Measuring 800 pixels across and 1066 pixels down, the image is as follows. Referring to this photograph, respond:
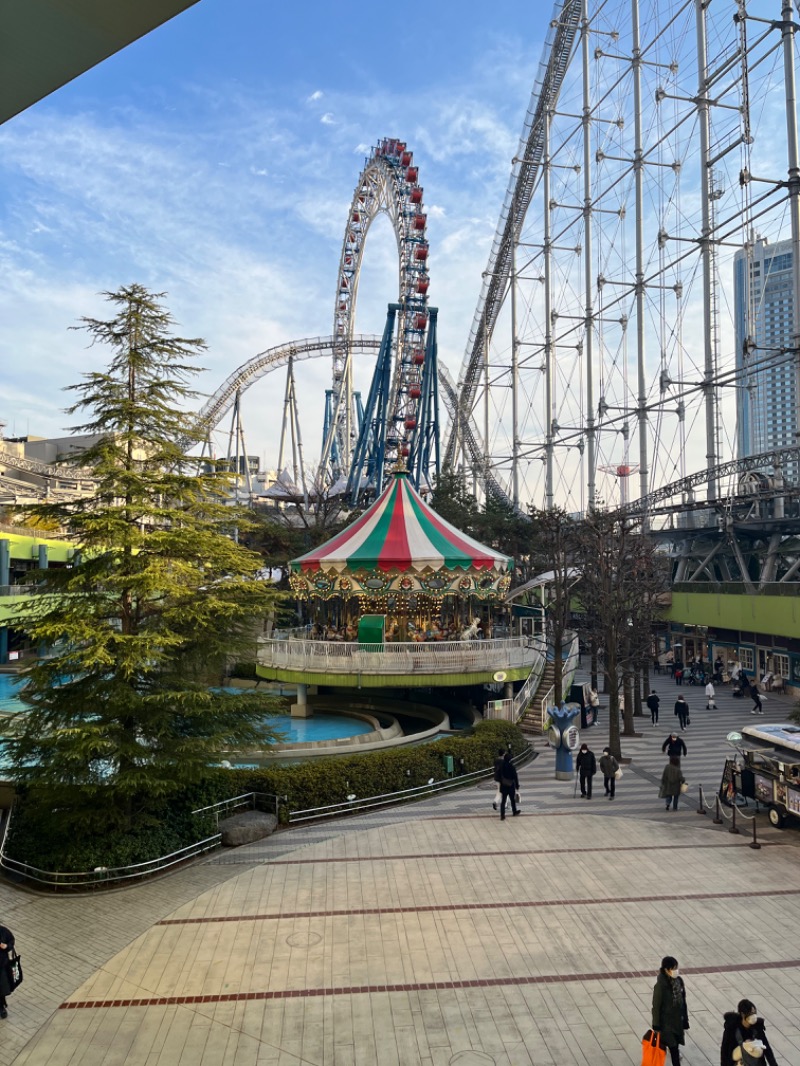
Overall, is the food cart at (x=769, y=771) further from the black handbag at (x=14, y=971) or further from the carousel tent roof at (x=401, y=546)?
the carousel tent roof at (x=401, y=546)

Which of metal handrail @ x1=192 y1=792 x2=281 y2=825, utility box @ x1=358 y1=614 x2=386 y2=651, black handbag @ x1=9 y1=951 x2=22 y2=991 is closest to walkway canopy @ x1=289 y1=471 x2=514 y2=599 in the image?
utility box @ x1=358 y1=614 x2=386 y2=651

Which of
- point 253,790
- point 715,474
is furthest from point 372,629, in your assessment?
point 715,474

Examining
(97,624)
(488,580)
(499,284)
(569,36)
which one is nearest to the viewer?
(97,624)

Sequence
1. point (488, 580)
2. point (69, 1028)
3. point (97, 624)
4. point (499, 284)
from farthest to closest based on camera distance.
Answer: point (499, 284)
point (488, 580)
point (97, 624)
point (69, 1028)

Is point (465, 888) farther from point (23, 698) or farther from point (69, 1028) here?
point (23, 698)

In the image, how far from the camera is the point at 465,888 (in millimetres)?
10719

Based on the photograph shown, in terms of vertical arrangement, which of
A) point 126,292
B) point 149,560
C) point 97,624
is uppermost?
point 126,292

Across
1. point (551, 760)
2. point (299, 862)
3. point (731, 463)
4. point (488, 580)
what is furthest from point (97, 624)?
point (731, 463)

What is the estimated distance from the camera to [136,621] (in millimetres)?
12219

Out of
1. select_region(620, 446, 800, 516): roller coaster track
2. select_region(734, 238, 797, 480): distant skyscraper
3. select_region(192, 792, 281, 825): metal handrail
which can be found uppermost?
select_region(734, 238, 797, 480): distant skyscraper

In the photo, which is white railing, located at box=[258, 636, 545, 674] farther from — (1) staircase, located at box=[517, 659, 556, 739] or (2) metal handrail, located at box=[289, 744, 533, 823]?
(2) metal handrail, located at box=[289, 744, 533, 823]

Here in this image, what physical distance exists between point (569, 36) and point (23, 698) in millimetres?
48224

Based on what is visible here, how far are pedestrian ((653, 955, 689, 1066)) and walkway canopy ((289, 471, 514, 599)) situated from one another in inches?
720

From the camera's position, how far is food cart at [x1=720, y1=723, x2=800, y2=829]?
13000 mm
